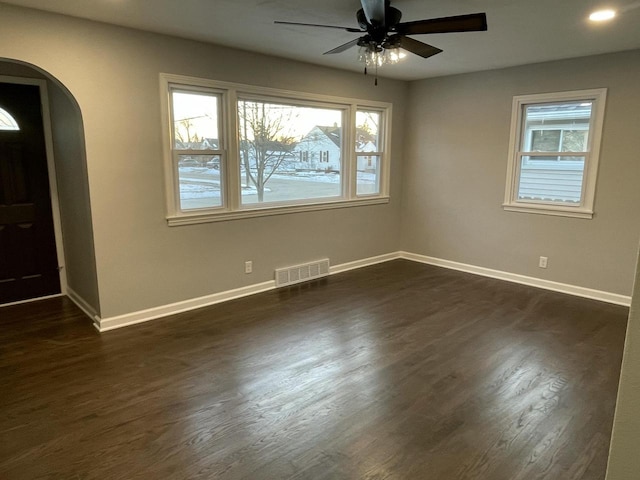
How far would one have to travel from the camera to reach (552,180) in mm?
4891

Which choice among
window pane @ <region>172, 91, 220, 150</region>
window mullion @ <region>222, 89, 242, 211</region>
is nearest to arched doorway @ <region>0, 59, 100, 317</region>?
window pane @ <region>172, 91, 220, 150</region>

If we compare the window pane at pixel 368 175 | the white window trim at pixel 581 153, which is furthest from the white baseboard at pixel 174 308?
the white window trim at pixel 581 153

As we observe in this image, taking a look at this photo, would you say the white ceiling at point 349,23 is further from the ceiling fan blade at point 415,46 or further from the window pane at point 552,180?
the window pane at point 552,180

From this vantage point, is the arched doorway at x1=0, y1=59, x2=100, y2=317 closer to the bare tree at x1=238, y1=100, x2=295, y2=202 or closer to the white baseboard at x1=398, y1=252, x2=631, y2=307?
the bare tree at x1=238, y1=100, x2=295, y2=202

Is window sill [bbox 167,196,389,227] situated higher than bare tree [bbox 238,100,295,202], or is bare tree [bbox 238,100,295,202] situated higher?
bare tree [bbox 238,100,295,202]

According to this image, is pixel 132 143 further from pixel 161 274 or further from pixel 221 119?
pixel 161 274

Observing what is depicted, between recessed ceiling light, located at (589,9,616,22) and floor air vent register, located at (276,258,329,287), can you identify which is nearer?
recessed ceiling light, located at (589,9,616,22)

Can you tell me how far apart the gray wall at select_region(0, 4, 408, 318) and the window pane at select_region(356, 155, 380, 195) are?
1296mm

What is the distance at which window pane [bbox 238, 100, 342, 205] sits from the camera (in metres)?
4.57

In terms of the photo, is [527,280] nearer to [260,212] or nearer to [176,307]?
[260,212]

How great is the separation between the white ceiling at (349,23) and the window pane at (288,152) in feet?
2.20

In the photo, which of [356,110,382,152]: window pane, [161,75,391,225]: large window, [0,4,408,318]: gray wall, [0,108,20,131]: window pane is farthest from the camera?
[356,110,382,152]: window pane

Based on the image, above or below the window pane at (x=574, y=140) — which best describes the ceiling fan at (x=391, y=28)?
above

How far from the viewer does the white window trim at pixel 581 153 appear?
175 inches
